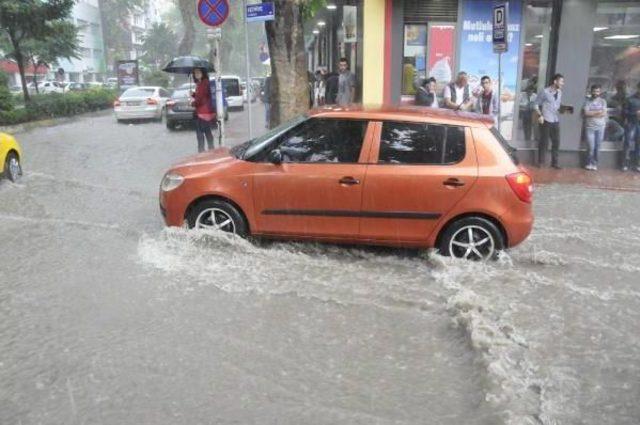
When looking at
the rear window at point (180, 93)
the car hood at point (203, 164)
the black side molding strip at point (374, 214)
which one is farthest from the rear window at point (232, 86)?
the black side molding strip at point (374, 214)

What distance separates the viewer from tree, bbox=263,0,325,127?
405 inches

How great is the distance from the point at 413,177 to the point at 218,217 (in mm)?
2116

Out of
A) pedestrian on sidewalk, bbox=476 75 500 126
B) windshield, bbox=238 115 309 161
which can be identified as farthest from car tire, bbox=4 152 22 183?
pedestrian on sidewalk, bbox=476 75 500 126

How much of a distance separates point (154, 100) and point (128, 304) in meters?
19.5

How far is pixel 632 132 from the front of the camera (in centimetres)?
1263

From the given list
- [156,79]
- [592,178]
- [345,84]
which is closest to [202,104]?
[345,84]

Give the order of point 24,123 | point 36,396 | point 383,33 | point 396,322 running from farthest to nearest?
point 24,123 → point 383,33 → point 396,322 → point 36,396

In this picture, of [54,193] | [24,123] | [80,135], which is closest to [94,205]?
[54,193]

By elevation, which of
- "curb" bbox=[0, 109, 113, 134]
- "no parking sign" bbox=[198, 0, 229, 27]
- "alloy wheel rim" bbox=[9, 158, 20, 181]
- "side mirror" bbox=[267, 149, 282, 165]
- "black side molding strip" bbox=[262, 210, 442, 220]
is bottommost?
"curb" bbox=[0, 109, 113, 134]

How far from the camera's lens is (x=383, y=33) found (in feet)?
41.8

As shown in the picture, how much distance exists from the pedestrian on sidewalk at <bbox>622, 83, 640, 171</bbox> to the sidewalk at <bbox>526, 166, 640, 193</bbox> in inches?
13.3

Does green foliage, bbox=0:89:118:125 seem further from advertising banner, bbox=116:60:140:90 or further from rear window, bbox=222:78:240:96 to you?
rear window, bbox=222:78:240:96

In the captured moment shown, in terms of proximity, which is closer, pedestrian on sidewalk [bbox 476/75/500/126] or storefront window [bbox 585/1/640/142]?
pedestrian on sidewalk [bbox 476/75/500/126]

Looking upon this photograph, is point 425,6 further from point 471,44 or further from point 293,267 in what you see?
point 293,267
